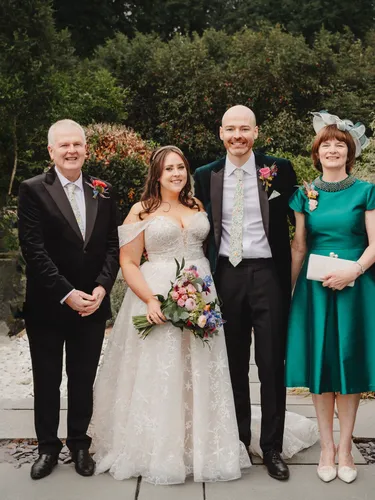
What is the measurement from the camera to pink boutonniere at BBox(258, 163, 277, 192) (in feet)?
12.0

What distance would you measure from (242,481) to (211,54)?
14.8 metres

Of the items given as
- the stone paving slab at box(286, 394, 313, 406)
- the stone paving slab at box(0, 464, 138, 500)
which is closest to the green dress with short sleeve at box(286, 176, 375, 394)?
the stone paving slab at box(0, 464, 138, 500)

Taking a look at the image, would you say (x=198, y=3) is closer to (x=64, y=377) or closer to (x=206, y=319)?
(x=64, y=377)

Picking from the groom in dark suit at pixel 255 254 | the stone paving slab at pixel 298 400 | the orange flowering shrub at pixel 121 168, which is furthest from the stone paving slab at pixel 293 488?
the orange flowering shrub at pixel 121 168

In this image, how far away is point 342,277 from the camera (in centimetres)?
332

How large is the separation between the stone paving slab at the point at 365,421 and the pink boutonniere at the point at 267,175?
76.8 inches

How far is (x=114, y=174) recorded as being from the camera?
8.81 m

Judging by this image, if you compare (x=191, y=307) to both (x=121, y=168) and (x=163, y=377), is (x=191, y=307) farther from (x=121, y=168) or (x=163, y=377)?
(x=121, y=168)

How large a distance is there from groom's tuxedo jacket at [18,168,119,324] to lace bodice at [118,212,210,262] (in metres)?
0.17

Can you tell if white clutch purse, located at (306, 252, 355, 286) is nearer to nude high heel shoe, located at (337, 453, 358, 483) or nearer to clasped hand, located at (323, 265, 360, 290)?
clasped hand, located at (323, 265, 360, 290)

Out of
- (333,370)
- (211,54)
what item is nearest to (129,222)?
(333,370)

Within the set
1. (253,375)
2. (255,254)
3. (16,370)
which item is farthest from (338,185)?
(16,370)

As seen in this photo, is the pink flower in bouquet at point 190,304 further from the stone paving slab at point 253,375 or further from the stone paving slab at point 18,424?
the stone paving slab at point 253,375

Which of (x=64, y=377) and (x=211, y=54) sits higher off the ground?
(x=211, y=54)
